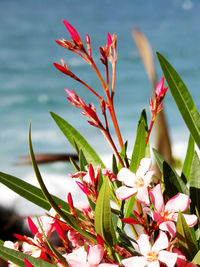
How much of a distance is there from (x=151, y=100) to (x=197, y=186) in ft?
0.50

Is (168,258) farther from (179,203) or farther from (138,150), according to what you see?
(138,150)

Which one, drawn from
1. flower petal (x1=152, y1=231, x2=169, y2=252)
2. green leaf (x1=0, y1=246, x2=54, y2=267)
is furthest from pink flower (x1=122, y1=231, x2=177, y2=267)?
green leaf (x1=0, y1=246, x2=54, y2=267)

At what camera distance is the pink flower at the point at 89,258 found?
1.40 ft

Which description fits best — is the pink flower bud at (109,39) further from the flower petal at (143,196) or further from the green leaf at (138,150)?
the flower petal at (143,196)

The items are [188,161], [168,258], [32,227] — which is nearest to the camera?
[168,258]

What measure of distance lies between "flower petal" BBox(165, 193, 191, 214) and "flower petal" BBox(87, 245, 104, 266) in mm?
108

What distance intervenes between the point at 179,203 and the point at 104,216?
0.33 feet

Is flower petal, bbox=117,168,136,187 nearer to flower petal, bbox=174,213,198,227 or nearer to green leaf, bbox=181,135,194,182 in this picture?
flower petal, bbox=174,213,198,227

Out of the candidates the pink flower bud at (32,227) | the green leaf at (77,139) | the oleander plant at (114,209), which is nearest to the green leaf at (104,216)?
the oleander plant at (114,209)

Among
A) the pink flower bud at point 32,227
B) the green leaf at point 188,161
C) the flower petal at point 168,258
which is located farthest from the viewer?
the green leaf at point 188,161

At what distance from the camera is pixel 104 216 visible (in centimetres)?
45

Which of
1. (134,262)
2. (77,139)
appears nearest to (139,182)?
(134,262)

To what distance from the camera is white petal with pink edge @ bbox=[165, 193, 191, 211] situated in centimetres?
47

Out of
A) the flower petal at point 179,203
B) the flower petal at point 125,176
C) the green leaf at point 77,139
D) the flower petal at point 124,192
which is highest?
the green leaf at point 77,139
